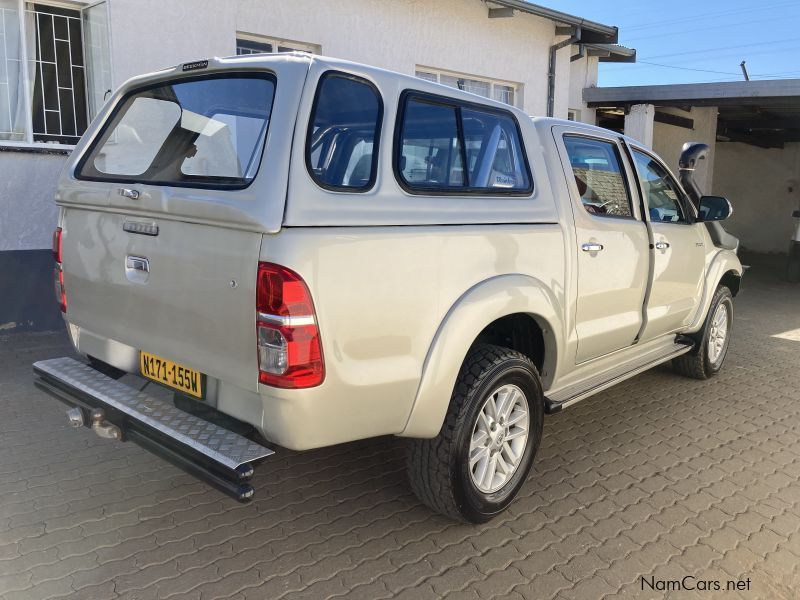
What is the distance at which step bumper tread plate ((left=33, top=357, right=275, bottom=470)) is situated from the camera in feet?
7.92

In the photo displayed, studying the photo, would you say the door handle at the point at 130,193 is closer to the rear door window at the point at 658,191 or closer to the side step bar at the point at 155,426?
the side step bar at the point at 155,426

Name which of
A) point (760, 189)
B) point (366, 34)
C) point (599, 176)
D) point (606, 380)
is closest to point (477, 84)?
point (366, 34)

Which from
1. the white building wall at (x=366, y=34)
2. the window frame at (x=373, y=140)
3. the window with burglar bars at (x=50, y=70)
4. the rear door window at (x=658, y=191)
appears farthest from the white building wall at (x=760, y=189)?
the window frame at (x=373, y=140)

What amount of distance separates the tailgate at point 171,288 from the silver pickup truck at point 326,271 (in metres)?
0.01

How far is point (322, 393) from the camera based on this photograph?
239 centimetres

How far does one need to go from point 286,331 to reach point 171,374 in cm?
75

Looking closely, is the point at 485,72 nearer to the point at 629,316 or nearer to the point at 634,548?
the point at 629,316

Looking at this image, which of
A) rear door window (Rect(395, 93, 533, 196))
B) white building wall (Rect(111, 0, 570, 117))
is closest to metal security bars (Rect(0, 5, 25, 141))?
white building wall (Rect(111, 0, 570, 117))

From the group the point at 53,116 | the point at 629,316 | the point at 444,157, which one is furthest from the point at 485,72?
the point at 444,157

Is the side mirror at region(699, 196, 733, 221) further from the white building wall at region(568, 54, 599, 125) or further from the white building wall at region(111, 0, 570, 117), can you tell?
the white building wall at region(568, 54, 599, 125)

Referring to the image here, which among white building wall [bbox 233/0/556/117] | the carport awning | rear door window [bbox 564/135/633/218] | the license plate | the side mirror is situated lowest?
the license plate

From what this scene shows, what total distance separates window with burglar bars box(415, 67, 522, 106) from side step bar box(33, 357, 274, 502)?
23.4 ft

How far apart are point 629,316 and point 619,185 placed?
0.81 meters

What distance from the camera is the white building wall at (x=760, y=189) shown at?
16.9m
